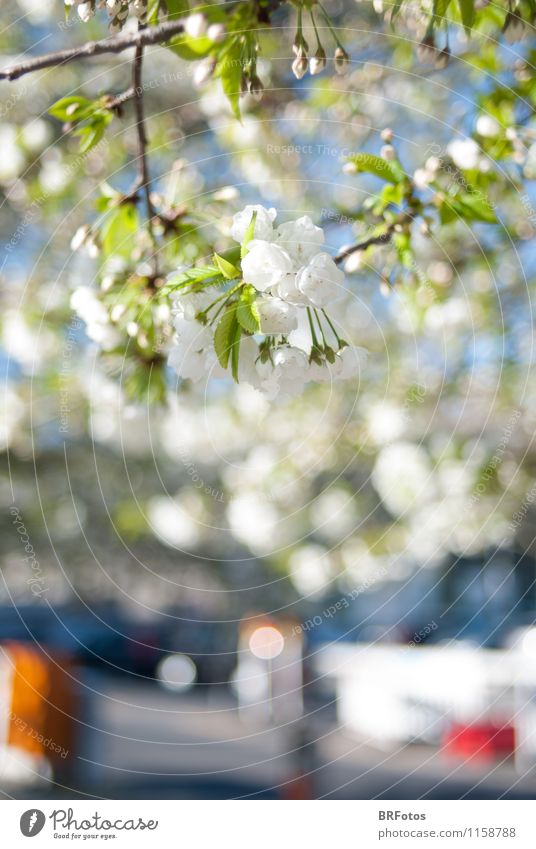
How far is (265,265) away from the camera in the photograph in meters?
0.64

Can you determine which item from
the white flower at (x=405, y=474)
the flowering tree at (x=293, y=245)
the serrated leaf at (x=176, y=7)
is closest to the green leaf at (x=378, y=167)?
the flowering tree at (x=293, y=245)

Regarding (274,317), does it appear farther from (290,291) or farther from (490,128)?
(490,128)

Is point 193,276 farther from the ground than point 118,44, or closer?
closer

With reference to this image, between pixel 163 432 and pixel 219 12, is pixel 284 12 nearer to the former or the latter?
pixel 219 12

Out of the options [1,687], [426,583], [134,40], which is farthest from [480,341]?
[426,583]

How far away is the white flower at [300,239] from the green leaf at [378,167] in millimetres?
249

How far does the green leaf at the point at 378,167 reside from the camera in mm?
900

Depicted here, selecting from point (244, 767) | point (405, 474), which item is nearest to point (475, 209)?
point (405, 474)

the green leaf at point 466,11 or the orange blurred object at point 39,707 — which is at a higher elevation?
the orange blurred object at point 39,707

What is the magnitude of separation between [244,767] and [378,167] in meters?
3.67

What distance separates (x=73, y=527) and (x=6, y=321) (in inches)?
154

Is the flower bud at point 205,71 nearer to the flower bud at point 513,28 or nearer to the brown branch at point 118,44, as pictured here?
the brown branch at point 118,44

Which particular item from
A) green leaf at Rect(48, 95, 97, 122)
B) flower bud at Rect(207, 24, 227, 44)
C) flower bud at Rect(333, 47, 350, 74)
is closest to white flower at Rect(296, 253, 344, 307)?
flower bud at Rect(207, 24, 227, 44)

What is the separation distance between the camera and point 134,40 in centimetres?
85
